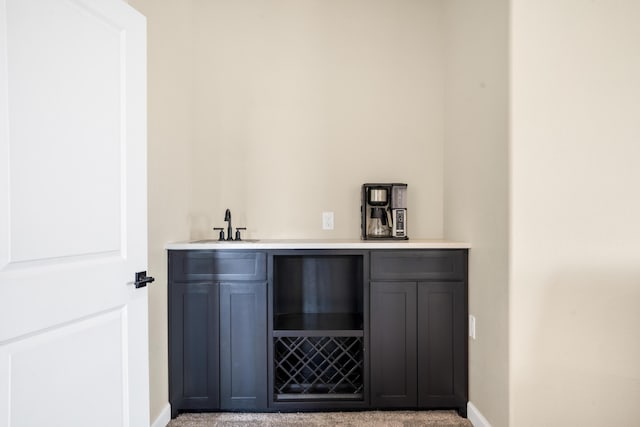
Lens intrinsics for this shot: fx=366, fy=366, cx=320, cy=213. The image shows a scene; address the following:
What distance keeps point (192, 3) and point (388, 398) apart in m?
2.94

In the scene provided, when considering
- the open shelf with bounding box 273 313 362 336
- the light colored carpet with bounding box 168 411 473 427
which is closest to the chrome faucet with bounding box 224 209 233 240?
the open shelf with bounding box 273 313 362 336

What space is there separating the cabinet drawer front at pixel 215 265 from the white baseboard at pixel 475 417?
4.62 feet

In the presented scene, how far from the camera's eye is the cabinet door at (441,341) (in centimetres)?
219

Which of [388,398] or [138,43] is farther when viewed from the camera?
[388,398]

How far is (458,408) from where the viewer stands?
7.21 feet

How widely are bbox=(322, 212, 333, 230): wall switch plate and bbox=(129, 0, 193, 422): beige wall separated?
37.2 inches

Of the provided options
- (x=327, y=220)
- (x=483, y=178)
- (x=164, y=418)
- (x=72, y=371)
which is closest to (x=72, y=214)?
(x=72, y=371)

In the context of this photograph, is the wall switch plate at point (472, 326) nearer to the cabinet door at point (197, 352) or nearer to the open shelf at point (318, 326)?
the open shelf at point (318, 326)

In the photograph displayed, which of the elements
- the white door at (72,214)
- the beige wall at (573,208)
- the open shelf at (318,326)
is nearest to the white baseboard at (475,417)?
the beige wall at (573,208)

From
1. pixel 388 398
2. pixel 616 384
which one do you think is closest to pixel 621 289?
pixel 616 384

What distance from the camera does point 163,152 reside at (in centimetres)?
216

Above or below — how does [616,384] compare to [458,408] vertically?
above

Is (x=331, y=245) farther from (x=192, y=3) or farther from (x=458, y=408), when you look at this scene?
(x=192, y=3)

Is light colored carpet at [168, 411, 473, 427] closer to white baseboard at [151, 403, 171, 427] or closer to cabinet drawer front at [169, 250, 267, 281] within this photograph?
white baseboard at [151, 403, 171, 427]
